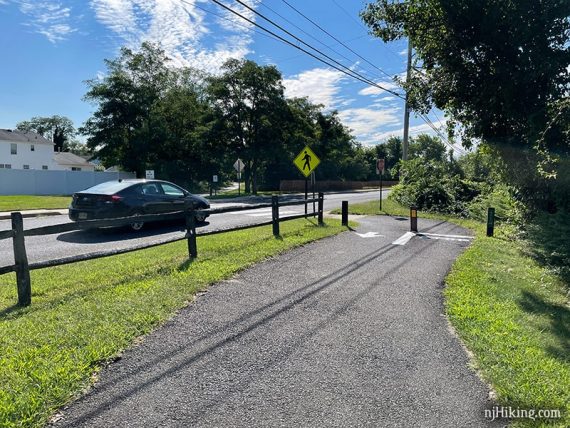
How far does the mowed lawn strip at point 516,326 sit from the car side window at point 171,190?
8.43m

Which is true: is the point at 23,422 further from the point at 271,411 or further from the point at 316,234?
the point at 316,234

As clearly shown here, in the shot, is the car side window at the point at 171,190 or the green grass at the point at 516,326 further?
the car side window at the point at 171,190

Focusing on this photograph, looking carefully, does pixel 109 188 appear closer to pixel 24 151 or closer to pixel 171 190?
pixel 171 190

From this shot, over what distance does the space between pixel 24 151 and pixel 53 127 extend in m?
50.4

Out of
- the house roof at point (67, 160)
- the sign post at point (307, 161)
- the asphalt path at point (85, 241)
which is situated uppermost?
the house roof at point (67, 160)

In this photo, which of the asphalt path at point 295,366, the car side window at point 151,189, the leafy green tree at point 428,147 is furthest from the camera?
the leafy green tree at point 428,147

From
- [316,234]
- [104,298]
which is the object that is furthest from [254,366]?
[316,234]

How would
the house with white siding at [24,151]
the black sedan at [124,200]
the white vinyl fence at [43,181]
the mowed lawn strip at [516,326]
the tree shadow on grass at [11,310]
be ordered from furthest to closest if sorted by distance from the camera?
1. the house with white siding at [24,151]
2. the white vinyl fence at [43,181]
3. the black sedan at [124,200]
4. the tree shadow on grass at [11,310]
5. the mowed lawn strip at [516,326]

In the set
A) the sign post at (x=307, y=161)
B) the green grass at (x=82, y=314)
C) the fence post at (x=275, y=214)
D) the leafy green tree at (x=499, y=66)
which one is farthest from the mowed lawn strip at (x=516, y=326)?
the sign post at (x=307, y=161)

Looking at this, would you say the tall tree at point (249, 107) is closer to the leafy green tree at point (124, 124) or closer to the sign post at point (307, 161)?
the leafy green tree at point (124, 124)

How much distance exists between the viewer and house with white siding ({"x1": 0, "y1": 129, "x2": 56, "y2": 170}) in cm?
5469

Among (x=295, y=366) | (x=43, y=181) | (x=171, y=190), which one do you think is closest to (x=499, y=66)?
(x=295, y=366)

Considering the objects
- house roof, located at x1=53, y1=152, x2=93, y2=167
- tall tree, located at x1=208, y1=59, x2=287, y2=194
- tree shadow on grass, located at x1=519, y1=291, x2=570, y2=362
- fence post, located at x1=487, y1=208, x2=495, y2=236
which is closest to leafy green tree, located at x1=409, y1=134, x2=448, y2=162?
tall tree, located at x1=208, y1=59, x2=287, y2=194

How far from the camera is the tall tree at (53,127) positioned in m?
100
